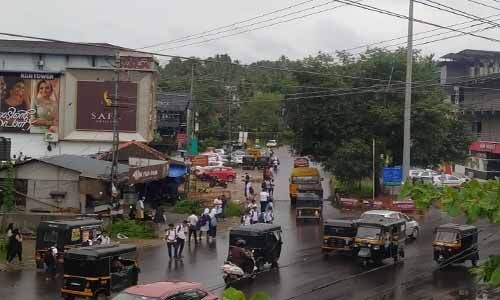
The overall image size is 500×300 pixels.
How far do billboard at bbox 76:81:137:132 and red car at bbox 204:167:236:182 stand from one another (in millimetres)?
8359

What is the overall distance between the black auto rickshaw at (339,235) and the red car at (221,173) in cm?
2802

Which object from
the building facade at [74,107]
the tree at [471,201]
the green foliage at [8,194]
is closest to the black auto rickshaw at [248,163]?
the building facade at [74,107]

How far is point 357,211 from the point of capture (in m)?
43.4

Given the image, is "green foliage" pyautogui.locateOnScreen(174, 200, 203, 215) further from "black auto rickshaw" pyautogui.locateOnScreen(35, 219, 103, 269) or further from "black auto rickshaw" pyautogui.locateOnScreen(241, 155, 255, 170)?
"black auto rickshaw" pyautogui.locateOnScreen(241, 155, 255, 170)

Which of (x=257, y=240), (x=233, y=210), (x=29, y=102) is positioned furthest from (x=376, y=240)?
(x=29, y=102)

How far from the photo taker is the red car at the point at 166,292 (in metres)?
16.2

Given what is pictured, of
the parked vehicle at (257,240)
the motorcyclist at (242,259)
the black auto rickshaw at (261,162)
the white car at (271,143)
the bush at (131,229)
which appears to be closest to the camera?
the motorcyclist at (242,259)

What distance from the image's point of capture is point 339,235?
28.2 metres

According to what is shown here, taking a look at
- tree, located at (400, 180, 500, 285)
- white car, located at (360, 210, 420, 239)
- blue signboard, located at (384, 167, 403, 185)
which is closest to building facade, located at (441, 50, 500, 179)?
blue signboard, located at (384, 167, 403, 185)

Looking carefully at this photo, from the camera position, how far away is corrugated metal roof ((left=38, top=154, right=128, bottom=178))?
32528 mm

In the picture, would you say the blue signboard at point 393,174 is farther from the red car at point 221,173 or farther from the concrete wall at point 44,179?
the concrete wall at point 44,179

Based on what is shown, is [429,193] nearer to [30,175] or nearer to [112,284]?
[112,284]

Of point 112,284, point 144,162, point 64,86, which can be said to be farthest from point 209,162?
point 112,284

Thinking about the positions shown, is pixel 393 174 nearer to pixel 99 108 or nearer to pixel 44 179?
pixel 99 108
